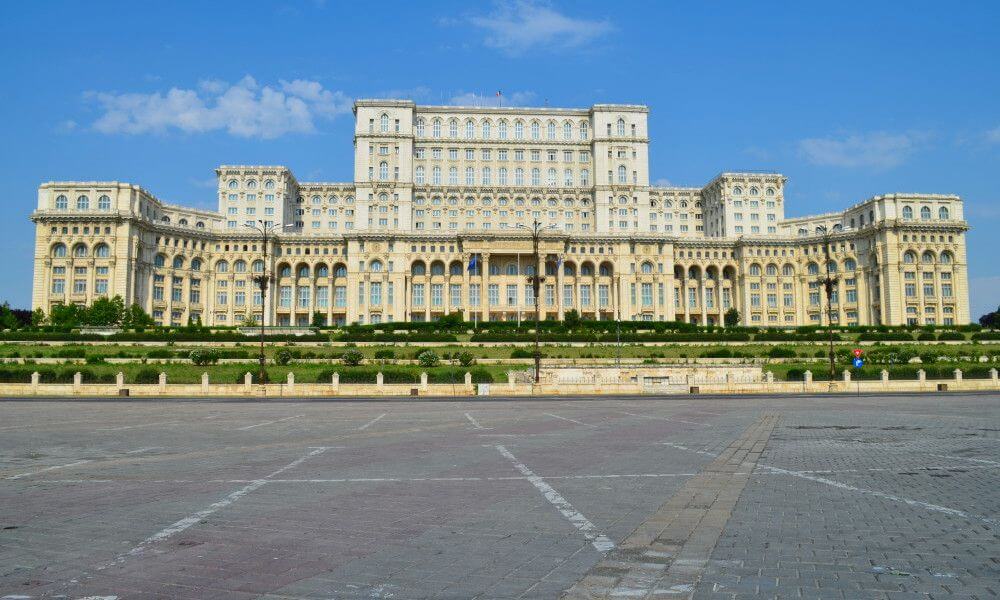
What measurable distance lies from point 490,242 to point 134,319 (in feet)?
169

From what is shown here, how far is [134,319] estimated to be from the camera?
88125mm

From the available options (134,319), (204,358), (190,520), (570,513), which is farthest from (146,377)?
(134,319)

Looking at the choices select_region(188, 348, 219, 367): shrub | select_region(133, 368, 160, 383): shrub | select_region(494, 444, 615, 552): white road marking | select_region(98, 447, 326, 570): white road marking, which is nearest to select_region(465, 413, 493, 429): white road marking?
→ select_region(494, 444, 615, 552): white road marking

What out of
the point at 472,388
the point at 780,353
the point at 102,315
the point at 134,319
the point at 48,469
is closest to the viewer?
the point at 48,469

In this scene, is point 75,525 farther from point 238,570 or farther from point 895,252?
point 895,252

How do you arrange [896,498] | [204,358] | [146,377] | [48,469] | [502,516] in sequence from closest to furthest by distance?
[502,516]
[896,498]
[48,469]
[146,377]
[204,358]

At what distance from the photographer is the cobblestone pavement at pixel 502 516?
5660 mm

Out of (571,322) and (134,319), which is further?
(134,319)

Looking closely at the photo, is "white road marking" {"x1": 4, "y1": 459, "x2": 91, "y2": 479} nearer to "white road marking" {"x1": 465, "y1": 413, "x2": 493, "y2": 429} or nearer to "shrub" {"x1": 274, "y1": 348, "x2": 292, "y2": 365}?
"white road marking" {"x1": 465, "y1": 413, "x2": 493, "y2": 429}

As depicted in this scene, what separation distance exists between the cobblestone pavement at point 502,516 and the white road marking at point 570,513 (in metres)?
0.05

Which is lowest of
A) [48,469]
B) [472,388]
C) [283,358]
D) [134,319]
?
[472,388]

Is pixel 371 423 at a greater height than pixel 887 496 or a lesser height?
lesser

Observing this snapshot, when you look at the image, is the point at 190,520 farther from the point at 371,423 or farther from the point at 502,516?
the point at 371,423

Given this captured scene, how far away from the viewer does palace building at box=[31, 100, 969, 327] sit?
105 m
